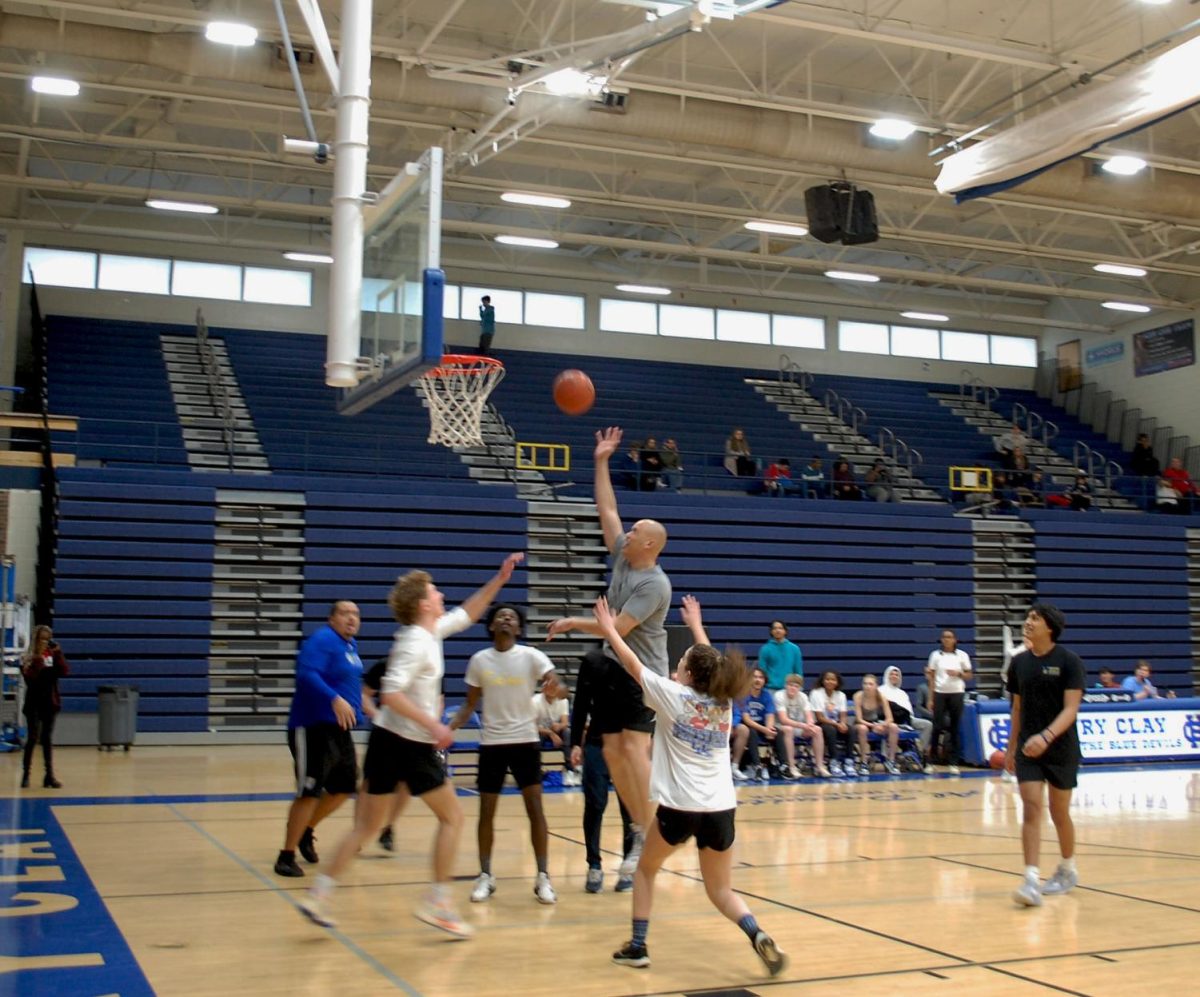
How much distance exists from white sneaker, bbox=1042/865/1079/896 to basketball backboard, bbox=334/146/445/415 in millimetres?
4684

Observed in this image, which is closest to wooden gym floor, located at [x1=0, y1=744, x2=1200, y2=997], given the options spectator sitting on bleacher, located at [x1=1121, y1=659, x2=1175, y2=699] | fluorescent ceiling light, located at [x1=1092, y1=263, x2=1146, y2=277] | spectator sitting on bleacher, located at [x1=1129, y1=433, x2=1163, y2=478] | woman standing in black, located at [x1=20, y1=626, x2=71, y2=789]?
woman standing in black, located at [x1=20, y1=626, x2=71, y2=789]

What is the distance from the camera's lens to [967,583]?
22.4m

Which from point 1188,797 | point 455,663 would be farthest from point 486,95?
point 1188,797

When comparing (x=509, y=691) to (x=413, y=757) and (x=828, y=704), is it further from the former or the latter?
(x=828, y=704)

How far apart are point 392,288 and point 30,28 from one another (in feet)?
31.6

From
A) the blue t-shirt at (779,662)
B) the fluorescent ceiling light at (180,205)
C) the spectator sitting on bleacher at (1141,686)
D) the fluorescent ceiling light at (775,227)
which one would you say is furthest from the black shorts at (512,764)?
the fluorescent ceiling light at (180,205)

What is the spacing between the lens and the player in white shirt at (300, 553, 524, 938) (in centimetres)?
594

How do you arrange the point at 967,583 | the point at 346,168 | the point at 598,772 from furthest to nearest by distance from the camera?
1. the point at 967,583
2. the point at 346,168
3. the point at 598,772

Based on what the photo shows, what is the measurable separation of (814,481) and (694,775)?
17.3 meters

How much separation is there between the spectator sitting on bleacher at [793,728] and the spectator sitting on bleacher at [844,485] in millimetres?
7905

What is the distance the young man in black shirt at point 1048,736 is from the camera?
7102 millimetres

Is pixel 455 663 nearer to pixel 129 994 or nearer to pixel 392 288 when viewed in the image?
pixel 392 288

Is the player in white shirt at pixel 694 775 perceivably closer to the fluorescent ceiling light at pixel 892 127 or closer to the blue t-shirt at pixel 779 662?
the blue t-shirt at pixel 779 662

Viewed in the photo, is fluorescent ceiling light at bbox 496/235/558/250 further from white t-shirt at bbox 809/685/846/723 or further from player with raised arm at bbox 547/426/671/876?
player with raised arm at bbox 547/426/671/876
